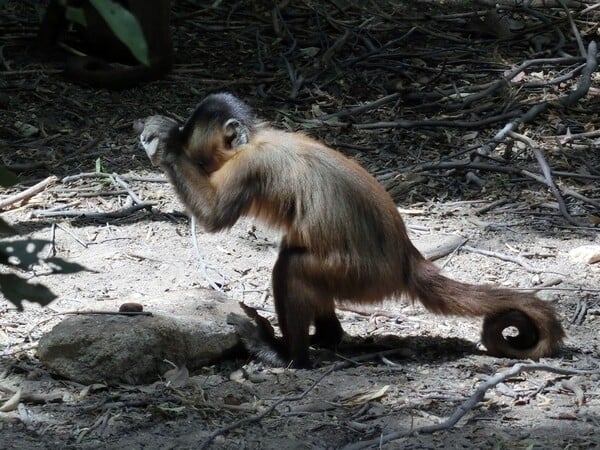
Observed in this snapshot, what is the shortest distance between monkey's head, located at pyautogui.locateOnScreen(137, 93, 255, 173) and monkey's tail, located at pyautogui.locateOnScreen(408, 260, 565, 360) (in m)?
1.26

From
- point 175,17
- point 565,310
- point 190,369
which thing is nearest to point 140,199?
point 190,369

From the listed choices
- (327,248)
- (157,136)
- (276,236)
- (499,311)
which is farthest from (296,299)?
(276,236)

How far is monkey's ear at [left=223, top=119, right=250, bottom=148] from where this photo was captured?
557 cm

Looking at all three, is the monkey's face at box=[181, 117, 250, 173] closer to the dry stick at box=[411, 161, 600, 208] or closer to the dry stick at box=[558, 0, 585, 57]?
the dry stick at box=[411, 161, 600, 208]

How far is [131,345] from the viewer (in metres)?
4.83

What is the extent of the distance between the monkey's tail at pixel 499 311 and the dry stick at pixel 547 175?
1.93 metres

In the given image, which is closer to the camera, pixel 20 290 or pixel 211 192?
pixel 20 290

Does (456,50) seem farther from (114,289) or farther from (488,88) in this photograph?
(114,289)

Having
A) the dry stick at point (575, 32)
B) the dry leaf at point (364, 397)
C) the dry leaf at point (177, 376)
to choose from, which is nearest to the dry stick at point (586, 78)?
the dry stick at point (575, 32)

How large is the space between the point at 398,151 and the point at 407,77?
1482 mm

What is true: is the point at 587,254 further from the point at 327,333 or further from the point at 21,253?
the point at 21,253

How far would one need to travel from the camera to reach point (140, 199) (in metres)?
7.48

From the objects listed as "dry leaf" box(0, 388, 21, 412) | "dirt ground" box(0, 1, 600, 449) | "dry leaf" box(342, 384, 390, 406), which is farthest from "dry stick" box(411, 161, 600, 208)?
"dry leaf" box(0, 388, 21, 412)

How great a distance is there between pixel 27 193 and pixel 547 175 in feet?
12.4
